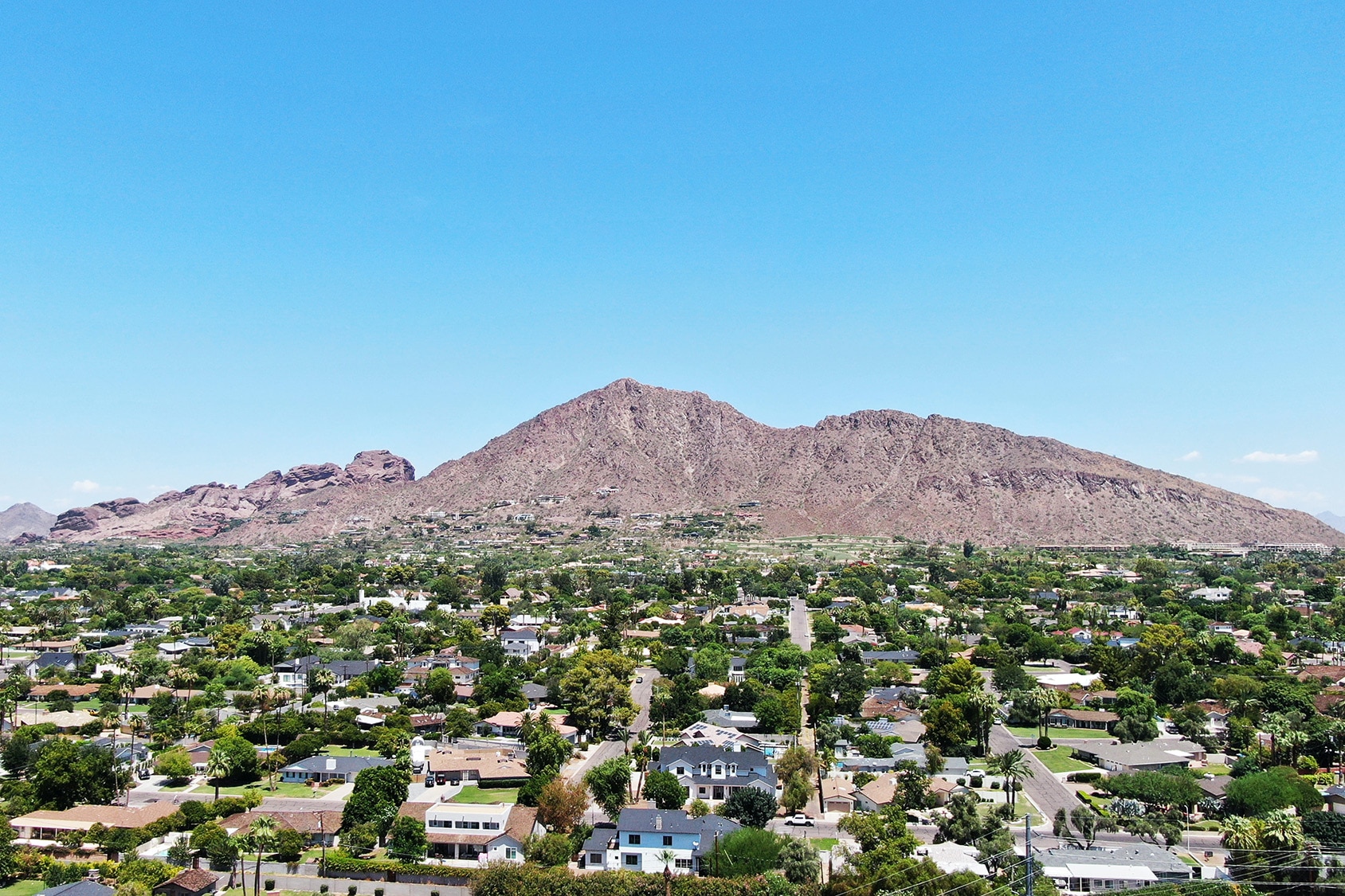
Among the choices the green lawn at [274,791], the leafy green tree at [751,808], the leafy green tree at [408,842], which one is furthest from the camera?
the green lawn at [274,791]

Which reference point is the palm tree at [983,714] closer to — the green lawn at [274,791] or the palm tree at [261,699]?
the green lawn at [274,791]

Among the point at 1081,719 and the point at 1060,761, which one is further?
the point at 1081,719

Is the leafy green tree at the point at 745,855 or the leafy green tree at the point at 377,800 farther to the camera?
the leafy green tree at the point at 377,800

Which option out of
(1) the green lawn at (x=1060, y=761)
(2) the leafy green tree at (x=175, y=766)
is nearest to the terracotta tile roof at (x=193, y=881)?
(2) the leafy green tree at (x=175, y=766)

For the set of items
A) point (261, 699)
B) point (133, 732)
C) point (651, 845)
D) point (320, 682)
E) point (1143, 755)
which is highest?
point (320, 682)

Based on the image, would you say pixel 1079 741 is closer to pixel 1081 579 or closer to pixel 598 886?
pixel 598 886

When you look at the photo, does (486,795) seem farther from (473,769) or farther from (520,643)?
(520,643)

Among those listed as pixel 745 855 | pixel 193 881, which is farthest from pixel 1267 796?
pixel 193 881
